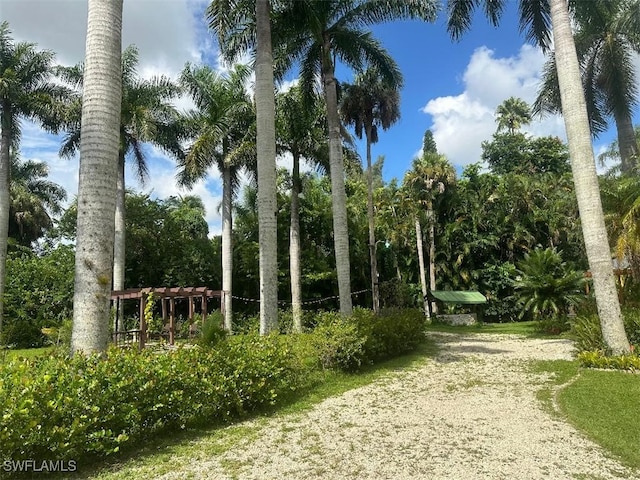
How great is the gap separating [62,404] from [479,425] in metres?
4.98

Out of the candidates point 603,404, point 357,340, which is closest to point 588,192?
point 603,404

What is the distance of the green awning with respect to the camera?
25719mm

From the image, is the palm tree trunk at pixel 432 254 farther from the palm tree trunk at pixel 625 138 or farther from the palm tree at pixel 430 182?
the palm tree trunk at pixel 625 138

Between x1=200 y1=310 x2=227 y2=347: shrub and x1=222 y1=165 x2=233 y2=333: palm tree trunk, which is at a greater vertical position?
x1=222 y1=165 x2=233 y2=333: palm tree trunk

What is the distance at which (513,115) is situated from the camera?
42625mm

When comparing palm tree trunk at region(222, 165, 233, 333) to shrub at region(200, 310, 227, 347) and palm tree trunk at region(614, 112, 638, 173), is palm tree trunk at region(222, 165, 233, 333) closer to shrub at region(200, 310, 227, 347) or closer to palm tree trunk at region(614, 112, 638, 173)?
shrub at region(200, 310, 227, 347)

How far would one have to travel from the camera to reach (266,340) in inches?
299

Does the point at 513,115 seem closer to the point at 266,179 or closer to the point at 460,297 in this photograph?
the point at 460,297

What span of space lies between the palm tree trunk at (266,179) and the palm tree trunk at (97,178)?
3.92m

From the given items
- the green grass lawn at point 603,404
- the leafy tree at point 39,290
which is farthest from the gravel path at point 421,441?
the leafy tree at point 39,290

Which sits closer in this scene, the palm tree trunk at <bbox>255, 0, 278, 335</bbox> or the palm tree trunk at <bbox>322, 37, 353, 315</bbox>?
the palm tree trunk at <bbox>255, 0, 278, 335</bbox>

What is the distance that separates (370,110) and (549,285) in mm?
10911

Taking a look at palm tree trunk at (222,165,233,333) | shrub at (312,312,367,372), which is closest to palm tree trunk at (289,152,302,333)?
palm tree trunk at (222,165,233,333)

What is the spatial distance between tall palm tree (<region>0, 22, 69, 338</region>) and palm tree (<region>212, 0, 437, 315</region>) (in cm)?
1021
